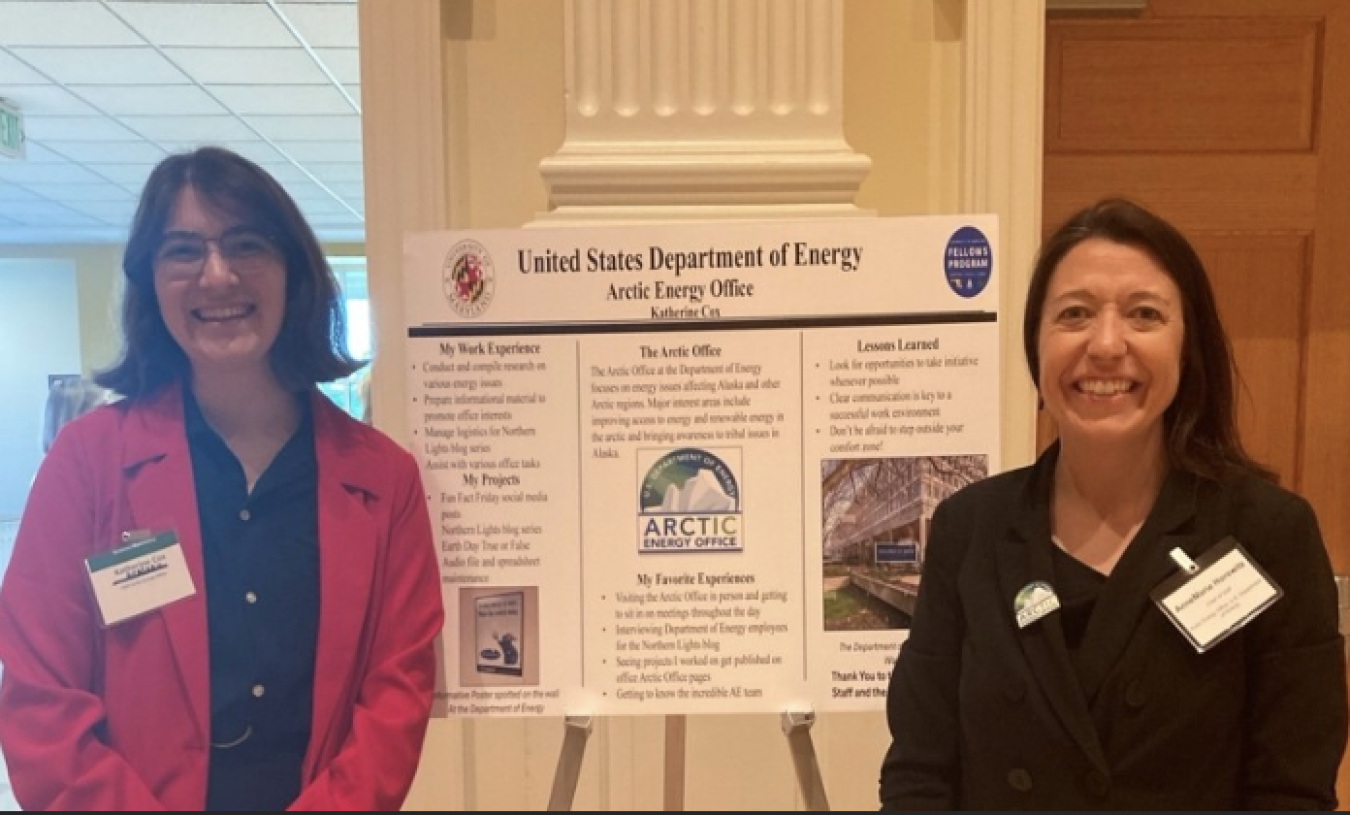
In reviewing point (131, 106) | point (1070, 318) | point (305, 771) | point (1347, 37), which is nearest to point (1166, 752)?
point (1070, 318)

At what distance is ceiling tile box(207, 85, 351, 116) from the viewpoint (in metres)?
5.16

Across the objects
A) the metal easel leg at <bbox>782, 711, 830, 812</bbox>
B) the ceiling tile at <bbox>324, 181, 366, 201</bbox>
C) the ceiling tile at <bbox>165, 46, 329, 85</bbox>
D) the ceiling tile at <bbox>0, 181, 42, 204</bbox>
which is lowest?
the metal easel leg at <bbox>782, 711, 830, 812</bbox>

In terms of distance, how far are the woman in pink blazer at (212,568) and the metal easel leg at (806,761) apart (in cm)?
57

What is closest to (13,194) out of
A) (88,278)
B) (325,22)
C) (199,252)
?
(88,278)

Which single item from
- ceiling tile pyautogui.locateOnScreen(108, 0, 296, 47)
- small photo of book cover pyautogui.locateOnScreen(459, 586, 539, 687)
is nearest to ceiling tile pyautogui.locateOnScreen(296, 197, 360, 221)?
ceiling tile pyautogui.locateOnScreen(108, 0, 296, 47)

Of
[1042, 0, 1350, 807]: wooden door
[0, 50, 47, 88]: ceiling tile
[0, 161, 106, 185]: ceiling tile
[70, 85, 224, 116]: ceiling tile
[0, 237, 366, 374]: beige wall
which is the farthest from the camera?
[0, 237, 366, 374]: beige wall

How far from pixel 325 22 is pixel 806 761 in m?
3.95

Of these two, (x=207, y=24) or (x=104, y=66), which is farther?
(x=104, y=66)

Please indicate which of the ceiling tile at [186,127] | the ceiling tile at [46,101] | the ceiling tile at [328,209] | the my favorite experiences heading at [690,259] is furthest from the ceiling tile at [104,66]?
the my favorite experiences heading at [690,259]

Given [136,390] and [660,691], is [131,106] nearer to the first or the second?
[136,390]

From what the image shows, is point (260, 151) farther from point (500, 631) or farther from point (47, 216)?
point (500, 631)

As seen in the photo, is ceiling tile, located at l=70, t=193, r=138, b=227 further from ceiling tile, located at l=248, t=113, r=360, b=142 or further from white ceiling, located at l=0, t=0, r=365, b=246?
ceiling tile, located at l=248, t=113, r=360, b=142

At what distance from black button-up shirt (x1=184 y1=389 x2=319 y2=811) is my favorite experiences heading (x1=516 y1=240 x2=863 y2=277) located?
48cm

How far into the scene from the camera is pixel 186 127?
19.7 feet
